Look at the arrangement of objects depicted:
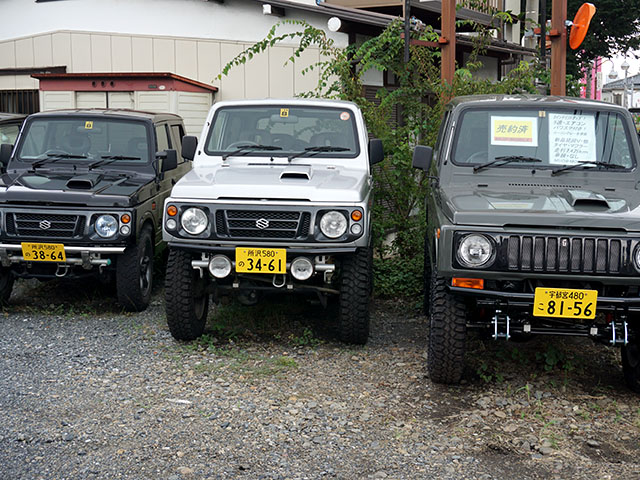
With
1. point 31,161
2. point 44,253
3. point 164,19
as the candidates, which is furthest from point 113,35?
point 44,253

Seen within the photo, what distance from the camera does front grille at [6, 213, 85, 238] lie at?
22.1ft

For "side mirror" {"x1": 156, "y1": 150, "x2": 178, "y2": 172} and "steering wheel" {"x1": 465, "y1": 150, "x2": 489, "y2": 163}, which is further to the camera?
"side mirror" {"x1": 156, "y1": 150, "x2": 178, "y2": 172}

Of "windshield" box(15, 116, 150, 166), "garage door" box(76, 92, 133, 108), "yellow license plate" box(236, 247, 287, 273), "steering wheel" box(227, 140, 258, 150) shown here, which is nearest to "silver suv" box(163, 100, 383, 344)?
"yellow license plate" box(236, 247, 287, 273)

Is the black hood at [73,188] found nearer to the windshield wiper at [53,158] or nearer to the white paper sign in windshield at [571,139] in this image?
the windshield wiper at [53,158]

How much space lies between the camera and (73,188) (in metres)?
6.92

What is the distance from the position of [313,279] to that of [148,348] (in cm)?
140

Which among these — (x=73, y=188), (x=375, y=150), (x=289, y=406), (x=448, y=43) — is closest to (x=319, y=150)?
(x=375, y=150)

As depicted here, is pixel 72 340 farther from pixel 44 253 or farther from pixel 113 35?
pixel 113 35

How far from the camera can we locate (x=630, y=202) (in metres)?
5.06

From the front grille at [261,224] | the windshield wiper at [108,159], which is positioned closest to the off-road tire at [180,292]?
the front grille at [261,224]

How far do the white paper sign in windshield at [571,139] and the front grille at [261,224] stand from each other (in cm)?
193

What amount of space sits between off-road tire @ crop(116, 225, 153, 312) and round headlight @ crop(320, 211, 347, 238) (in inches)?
81.9

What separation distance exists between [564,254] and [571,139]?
5.16 ft

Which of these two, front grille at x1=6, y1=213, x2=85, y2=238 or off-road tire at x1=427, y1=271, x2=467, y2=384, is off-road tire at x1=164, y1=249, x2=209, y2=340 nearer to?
front grille at x1=6, y1=213, x2=85, y2=238
